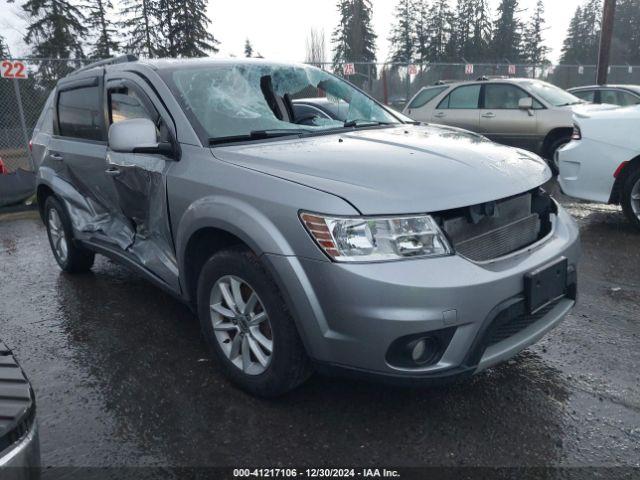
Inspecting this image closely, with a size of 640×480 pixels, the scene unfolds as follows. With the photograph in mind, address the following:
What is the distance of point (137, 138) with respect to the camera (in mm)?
3012

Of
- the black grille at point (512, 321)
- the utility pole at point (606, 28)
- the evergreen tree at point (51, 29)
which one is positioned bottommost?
the black grille at point (512, 321)

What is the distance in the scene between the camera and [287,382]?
2566 millimetres

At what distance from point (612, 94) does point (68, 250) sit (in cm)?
1017

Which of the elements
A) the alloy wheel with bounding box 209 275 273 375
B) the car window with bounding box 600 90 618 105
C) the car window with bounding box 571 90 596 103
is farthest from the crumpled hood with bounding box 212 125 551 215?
the car window with bounding box 571 90 596 103

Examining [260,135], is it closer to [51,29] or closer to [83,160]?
[83,160]

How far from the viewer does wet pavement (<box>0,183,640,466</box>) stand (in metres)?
2.38

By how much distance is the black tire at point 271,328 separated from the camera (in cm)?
246

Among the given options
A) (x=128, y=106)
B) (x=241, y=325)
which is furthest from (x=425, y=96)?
(x=241, y=325)

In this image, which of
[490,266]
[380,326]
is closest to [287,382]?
[380,326]

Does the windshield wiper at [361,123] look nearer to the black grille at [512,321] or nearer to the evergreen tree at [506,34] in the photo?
the black grille at [512,321]

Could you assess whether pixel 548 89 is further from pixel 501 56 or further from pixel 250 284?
pixel 501 56

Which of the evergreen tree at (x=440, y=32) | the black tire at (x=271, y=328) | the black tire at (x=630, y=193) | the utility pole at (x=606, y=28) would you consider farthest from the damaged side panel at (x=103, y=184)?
the evergreen tree at (x=440, y=32)

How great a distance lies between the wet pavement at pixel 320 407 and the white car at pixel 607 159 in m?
2.01

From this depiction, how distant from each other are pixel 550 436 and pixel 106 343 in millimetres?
2720
